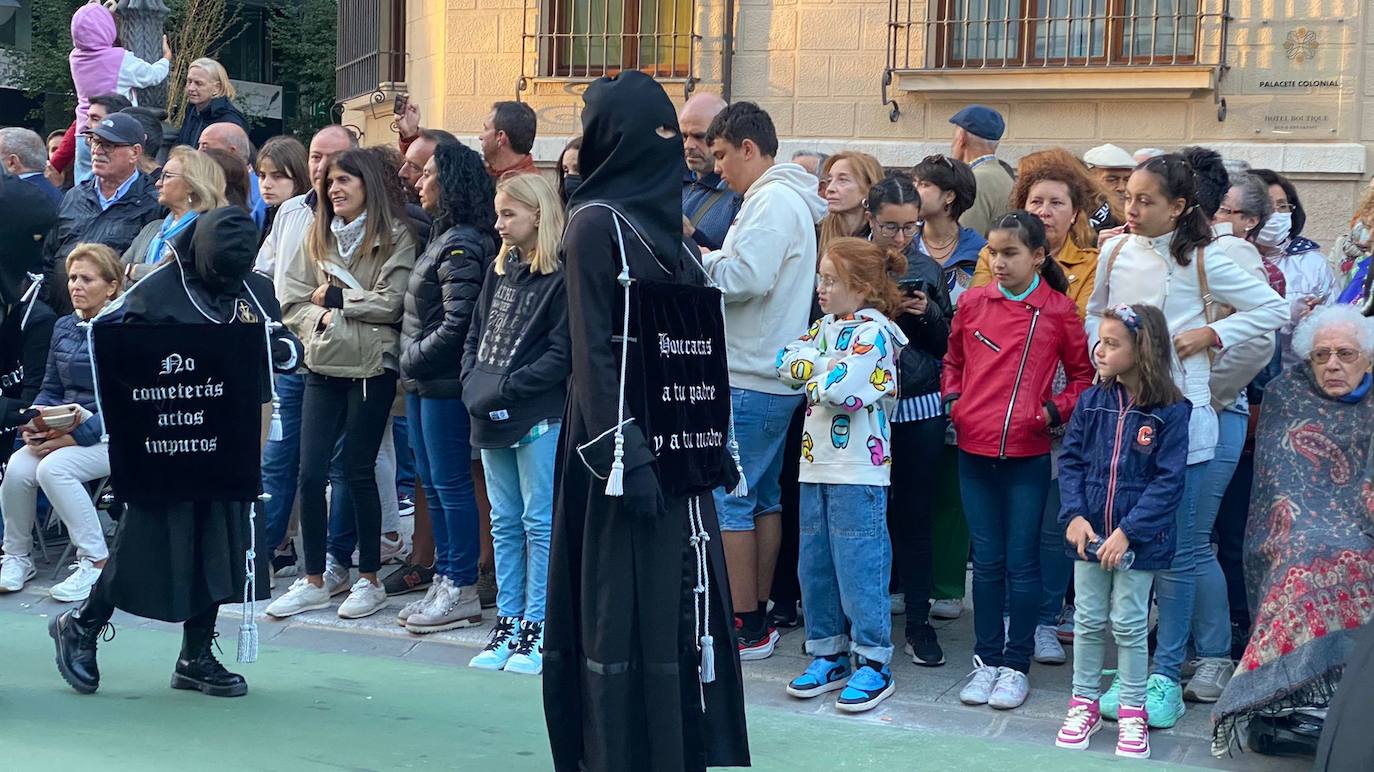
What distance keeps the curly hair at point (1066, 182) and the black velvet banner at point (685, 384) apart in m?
2.31

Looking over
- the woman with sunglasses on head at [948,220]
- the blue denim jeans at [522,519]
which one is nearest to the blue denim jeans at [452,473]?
the blue denim jeans at [522,519]

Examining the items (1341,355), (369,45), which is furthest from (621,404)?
(369,45)

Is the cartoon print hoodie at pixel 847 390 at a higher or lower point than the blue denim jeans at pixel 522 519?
higher

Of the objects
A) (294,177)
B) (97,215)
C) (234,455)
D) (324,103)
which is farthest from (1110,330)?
(324,103)

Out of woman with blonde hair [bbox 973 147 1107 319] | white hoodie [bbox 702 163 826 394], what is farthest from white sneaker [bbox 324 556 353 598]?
woman with blonde hair [bbox 973 147 1107 319]

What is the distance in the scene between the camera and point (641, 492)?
433cm

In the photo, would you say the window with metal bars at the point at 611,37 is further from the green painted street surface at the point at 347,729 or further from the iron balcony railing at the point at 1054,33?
the green painted street surface at the point at 347,729

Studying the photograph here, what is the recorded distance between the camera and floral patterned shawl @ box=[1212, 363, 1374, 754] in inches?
205

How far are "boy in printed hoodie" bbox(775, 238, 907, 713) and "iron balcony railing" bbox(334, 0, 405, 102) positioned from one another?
10.2 m

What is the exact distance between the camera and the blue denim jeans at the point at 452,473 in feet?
22.8

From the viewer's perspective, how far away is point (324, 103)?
1075 inches

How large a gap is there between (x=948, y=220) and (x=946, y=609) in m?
1.65

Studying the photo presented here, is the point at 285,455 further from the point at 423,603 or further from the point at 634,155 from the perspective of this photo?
the point at 634,155

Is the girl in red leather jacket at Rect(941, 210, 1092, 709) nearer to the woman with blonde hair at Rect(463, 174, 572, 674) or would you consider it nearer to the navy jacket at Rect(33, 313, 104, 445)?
the woman with blonde hair at Rect(463, 174, 572, 674)
